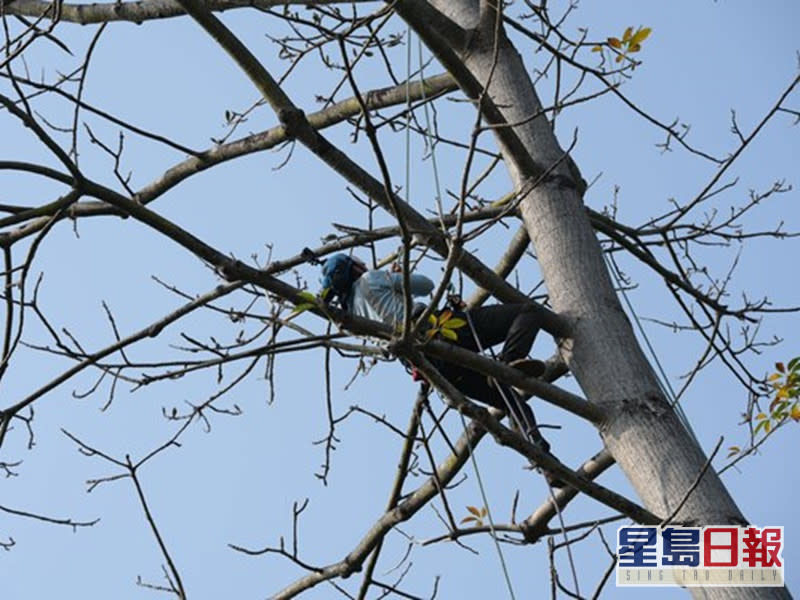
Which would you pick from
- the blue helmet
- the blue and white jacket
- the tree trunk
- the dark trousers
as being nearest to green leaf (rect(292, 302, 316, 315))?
the tree trunk

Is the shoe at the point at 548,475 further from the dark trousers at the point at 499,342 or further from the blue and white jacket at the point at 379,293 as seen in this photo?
the blue and white jacket at the point at 379,293

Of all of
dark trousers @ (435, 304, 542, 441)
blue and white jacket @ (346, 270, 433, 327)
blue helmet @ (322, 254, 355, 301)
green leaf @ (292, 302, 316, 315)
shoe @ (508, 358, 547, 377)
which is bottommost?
green leaf @ (292, 302, 316, 315)

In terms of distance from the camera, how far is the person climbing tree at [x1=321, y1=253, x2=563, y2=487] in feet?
14.3

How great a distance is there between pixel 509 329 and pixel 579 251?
44 cm

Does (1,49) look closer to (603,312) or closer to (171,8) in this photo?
(171,8)

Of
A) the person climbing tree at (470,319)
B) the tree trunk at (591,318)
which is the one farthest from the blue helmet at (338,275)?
the tree trunk at (591,318)

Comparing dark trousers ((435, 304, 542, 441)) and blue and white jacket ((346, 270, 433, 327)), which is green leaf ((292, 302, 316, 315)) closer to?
dark trousers ((435, 304, 542, 441))

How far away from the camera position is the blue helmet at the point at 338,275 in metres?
4.87

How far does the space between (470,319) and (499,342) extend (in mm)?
192

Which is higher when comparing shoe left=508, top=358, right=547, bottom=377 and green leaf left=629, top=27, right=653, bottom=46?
green leaf left=629, top=27, right=653, bottom=46

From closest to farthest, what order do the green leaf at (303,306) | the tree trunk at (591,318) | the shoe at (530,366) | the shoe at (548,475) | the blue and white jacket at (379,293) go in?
the green leaf at (303,306) < the tree trunk at (591,318) < the shoe at (548,475) < the shoe at (530,366) < the blue and white jacket at (379,293)

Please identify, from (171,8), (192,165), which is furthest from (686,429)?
(171,8)

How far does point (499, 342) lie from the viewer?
4609 millimetres

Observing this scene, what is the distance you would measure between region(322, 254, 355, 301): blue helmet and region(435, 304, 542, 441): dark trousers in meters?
0.45
